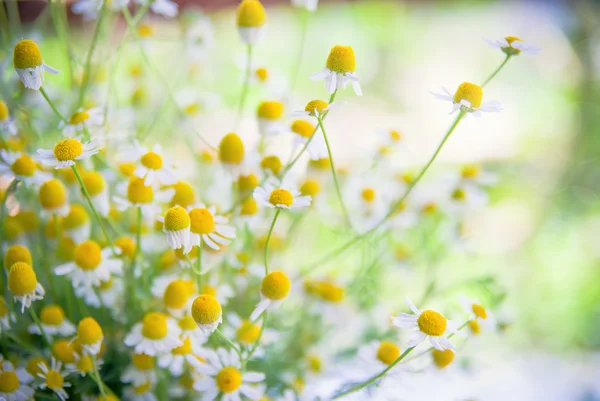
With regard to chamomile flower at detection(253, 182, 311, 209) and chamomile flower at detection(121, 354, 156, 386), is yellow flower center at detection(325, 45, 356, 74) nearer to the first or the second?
chamomile flower at detection(253, 182, 311, 209)

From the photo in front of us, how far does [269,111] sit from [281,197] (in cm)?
10

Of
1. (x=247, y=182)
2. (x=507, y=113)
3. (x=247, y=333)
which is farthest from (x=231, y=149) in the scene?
(x=507, y=113)

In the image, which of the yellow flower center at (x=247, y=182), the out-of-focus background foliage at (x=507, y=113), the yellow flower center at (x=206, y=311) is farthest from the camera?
the out-of-focus background foliage at (x=507, y=113)

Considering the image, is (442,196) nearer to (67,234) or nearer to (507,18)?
(67,234)

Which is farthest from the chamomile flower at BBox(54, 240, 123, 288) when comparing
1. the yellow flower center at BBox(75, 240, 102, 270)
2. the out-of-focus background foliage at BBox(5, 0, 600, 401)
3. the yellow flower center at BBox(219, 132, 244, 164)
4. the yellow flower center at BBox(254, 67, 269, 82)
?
the out-of-focus background foliage at BBox(5, 0, 600, 401)

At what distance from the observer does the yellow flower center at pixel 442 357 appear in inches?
15.2

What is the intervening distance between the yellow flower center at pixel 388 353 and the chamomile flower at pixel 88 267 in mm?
183

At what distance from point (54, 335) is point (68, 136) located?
0.14 m

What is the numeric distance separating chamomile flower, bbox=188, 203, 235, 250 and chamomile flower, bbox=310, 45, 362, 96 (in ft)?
0.34

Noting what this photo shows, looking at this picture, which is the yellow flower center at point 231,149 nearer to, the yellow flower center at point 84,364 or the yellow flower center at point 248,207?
the yellow flower center at point 248,207

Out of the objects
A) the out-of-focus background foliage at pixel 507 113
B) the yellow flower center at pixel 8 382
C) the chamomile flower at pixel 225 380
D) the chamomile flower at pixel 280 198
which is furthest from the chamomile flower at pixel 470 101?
the out-of-focus background foliage at pixel 507 113

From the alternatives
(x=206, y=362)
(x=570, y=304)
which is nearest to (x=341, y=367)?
(x=206, y=362)

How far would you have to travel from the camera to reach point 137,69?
548mm

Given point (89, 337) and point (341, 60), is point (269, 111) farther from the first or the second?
point (89, 337)
